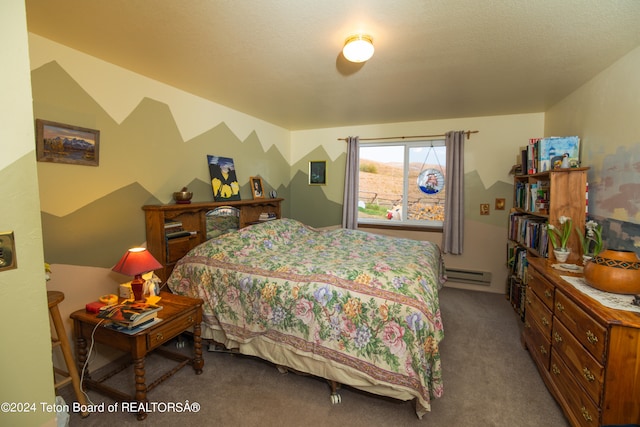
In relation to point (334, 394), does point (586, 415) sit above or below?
above

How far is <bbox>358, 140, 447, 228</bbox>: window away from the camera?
4.09 metres

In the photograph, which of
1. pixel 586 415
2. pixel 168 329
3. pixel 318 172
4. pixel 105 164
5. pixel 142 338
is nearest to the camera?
pixel 586 415

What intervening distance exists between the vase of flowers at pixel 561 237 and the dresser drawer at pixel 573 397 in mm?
779

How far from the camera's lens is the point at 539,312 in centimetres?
212

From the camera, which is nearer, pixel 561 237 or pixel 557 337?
pixel 557 337

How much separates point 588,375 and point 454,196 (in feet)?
8.68

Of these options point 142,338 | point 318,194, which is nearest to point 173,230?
point 142,338

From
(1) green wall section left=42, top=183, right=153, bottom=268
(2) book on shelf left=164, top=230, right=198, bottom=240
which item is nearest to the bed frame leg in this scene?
(2) book on shelf left=164, top=230, right=198, bottom=240

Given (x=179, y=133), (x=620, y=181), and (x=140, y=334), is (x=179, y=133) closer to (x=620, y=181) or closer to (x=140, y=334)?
(x=140, y=334)

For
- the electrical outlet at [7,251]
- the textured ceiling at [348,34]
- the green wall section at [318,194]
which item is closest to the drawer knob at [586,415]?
the textured ceiling at [348,34]

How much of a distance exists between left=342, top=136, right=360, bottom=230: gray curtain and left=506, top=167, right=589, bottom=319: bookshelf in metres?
1.98

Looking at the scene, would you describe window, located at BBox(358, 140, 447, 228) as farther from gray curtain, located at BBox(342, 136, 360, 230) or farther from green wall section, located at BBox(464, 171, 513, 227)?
green wall section, located at BBox(464, 171, 513, 227)

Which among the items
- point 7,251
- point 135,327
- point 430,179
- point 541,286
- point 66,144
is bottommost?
point 135,327

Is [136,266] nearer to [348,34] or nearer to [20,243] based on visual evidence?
[20,243]
